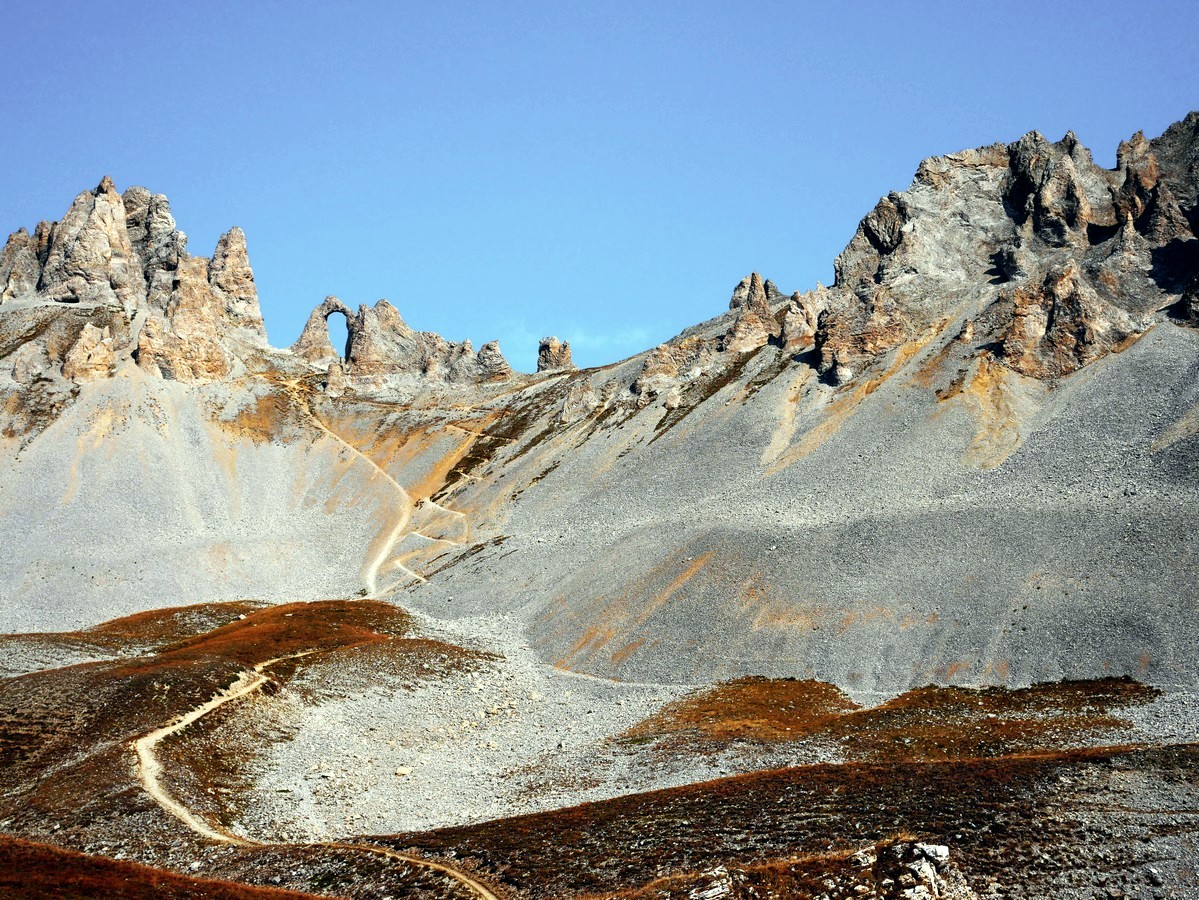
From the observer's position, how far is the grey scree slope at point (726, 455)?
6306 centimetres

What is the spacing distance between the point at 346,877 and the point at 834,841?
50.8 ft

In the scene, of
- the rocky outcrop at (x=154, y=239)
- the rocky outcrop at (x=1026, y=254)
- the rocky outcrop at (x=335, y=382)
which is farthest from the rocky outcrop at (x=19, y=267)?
the rocky outcrop at (x=1026, y=254)

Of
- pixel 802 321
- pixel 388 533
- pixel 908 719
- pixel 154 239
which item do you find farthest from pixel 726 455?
pixel 154 239

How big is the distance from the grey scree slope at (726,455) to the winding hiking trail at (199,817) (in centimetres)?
2343

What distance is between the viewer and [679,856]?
30188mm

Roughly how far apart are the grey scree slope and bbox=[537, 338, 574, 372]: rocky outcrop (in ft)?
54.7

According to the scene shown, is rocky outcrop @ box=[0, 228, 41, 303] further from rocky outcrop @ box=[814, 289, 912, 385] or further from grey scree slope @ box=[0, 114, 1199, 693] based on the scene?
rocky outcrop @ box=[814, 289, 912, 385]

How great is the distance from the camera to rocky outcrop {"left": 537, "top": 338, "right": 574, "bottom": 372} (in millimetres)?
182250

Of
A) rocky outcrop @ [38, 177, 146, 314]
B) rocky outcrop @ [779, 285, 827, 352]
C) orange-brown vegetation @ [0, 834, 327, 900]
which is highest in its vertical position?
rocky outcrop @ [38, 177, 146, 314]

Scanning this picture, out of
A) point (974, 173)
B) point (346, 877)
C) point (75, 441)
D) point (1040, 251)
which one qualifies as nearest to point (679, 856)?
point (346, 877)

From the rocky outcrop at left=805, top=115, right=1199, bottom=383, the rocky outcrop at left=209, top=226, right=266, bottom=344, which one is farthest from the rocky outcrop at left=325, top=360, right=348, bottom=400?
the rocky outcrop at left=805, top=115, right=1199, bottom=383

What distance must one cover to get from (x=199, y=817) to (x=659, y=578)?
142 ft

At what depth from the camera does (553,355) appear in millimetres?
182625

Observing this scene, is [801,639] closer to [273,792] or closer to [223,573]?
[273,792]
